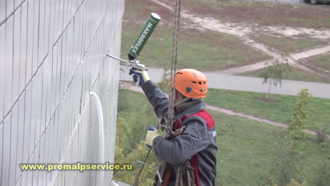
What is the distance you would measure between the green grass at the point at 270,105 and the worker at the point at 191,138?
13432mm

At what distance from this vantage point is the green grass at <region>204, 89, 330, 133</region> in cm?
1719

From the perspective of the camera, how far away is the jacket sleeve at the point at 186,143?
12.0 ft

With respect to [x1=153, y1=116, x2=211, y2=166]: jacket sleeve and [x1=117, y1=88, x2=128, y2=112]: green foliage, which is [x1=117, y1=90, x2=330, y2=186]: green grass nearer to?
[x1=117, y1=88, x2=128, y2=112]: green foliage

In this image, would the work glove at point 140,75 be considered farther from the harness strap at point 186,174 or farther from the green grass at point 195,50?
the green grass at point 195,50

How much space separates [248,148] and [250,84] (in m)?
6.32

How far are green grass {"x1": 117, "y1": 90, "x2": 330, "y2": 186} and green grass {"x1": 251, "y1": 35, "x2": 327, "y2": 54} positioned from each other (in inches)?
391

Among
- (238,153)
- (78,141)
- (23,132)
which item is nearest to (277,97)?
(238,153)

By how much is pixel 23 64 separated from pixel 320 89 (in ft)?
66.0

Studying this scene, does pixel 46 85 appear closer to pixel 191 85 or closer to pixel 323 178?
pixel 191 85

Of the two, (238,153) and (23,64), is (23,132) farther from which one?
(238,153)

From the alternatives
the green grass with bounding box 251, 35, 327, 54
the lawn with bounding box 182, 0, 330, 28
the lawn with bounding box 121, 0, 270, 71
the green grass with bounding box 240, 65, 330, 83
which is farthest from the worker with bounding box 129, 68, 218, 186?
the lawn with bounding box 182, 0, 330, 28

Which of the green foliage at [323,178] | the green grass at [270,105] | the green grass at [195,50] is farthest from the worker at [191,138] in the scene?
the green grass at [195,50]

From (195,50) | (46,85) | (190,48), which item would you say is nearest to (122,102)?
(195,50)

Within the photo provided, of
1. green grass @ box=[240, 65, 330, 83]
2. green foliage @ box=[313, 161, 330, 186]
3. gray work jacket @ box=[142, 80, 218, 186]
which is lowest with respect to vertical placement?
green foliage @ box=[313, 161, 330, 186]
